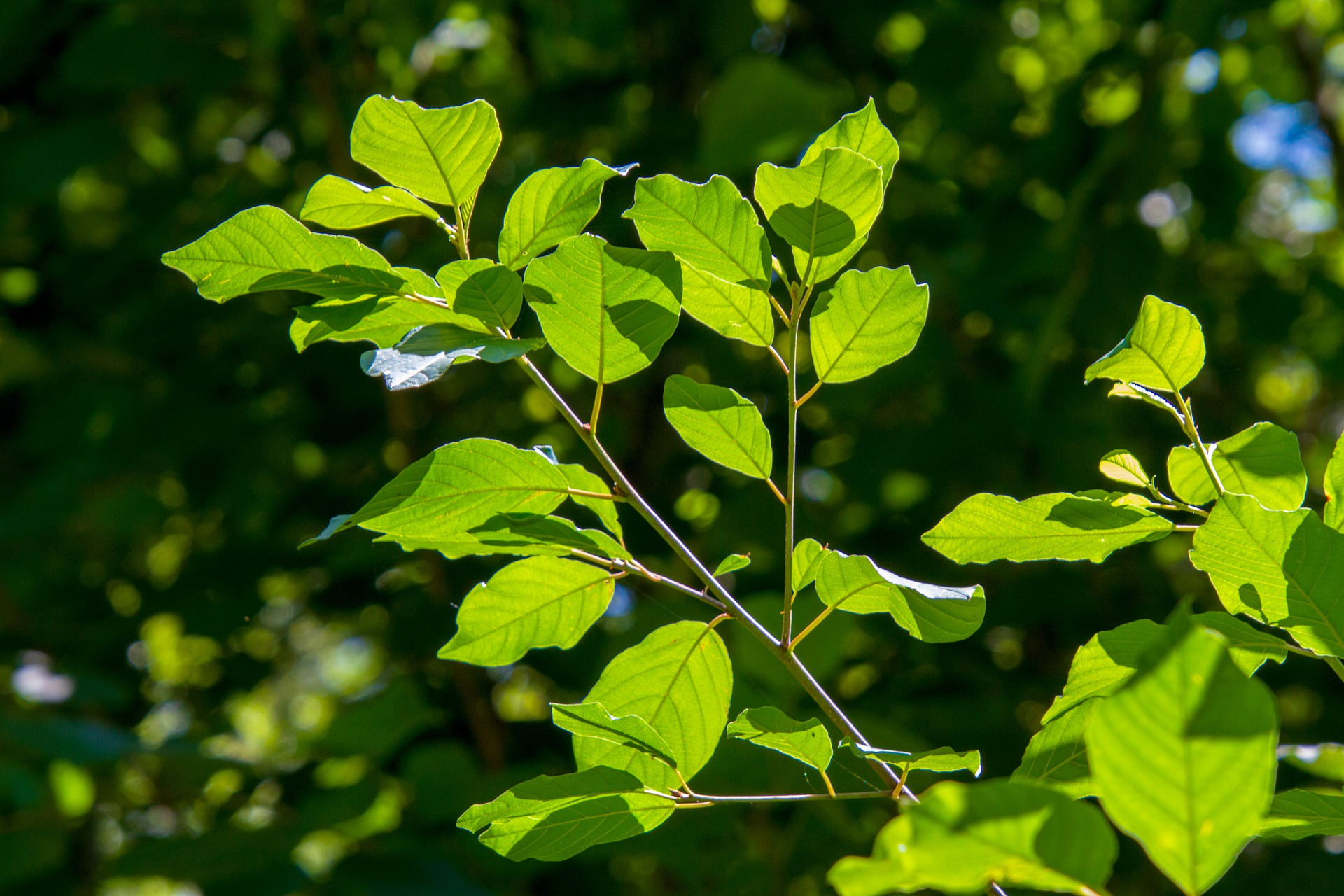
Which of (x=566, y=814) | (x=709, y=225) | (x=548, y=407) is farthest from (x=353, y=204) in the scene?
(x=548, y=407)

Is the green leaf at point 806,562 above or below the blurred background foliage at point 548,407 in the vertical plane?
above

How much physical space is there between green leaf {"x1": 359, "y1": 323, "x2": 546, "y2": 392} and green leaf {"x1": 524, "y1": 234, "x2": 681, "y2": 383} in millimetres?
28

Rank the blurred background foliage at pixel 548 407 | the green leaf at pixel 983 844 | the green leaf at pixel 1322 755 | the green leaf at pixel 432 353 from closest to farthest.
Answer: the green leaf at pixel 983 844
the green leaf at pixel 432 353
the green leaf at pixel 1322 755
the blurred background foliage at pixel 548 407

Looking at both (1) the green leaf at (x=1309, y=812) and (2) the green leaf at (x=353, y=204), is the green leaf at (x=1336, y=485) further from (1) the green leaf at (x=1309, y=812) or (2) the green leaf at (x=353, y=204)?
(2) the green leaf at (x=353, y=204)

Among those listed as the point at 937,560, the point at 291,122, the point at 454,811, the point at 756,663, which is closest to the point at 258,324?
the point at 291,122

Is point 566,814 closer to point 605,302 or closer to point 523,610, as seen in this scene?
point 523,610

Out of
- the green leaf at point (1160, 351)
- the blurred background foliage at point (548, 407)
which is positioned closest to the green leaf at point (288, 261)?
the green leaf at point (1160, 351)

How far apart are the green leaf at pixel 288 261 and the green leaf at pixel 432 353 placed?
27mm

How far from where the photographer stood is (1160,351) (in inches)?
16.0

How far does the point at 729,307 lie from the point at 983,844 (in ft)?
0.83

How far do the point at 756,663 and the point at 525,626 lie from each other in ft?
2.35

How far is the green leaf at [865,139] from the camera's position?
0.41 meters

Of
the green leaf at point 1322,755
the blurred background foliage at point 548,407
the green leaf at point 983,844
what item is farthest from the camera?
the blurred background foliage at point 548,407

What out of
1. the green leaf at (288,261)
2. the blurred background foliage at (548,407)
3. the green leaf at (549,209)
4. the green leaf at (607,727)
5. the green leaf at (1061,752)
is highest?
the green leaf at (549,209)
